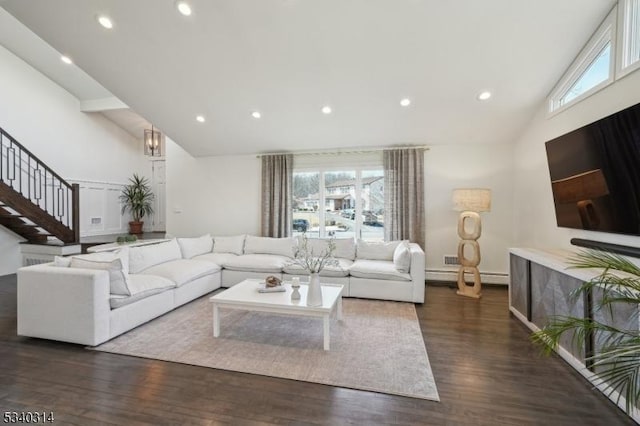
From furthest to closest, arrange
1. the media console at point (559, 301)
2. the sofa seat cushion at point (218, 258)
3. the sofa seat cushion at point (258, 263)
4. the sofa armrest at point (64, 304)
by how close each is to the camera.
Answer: the sofa seat cushion at point (218, 258) < the sofa seat cushion at point (258, 263) < the sofa armrest at point (64, 304) < the media console at point (559, 301)

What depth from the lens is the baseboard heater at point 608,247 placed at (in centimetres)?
240

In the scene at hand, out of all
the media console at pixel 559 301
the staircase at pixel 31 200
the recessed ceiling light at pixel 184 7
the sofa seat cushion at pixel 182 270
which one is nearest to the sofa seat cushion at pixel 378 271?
the media console at pixel 559 301

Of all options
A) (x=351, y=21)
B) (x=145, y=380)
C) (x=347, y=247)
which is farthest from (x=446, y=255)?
(x=145, y=380)

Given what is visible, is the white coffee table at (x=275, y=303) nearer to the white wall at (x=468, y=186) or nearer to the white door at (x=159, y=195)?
the white wall at (x=468, y=186)

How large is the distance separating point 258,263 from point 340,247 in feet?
4.55

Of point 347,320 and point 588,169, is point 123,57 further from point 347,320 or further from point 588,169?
point 588,169

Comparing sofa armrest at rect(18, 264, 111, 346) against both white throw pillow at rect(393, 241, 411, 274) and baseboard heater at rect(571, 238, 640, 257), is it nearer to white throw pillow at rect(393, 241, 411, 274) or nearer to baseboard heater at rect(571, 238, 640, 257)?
white throw pillow at rect(393, 241, 411, 274)

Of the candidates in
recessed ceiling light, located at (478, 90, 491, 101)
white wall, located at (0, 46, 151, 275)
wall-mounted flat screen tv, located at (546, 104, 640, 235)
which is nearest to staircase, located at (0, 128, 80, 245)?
white wall, located at (0, 46, 151, 275)

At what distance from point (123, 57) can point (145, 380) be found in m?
3.84

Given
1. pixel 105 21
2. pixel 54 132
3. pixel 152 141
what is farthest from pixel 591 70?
pixel 54 132

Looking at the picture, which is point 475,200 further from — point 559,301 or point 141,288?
point 141,288

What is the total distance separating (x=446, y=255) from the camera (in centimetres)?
527

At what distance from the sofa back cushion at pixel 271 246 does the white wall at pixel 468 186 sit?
2.43 meters

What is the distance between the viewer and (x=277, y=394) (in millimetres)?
2172
